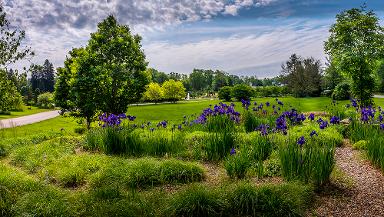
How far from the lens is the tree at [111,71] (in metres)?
16.0

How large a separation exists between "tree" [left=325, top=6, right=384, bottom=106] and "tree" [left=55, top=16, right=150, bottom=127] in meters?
11.7

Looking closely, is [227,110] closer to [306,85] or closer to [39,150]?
[39,150]

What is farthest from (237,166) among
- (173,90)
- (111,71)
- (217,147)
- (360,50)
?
(173,90)

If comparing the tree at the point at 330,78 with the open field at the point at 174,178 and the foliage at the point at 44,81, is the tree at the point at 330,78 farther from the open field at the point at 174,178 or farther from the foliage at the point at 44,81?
the foliage at the point at 44,81

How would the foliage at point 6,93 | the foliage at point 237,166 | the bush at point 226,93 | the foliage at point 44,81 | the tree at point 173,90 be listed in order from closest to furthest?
the foliage at point 237,166 → the foliage at point 6,93 → the bush at point 226,93 → the tree at point 173,90 → the foliage at point 44,81

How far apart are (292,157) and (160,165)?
101 inches

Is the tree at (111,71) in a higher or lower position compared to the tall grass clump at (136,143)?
higher

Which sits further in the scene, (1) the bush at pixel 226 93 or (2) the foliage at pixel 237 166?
(1) the bush at pixel 226 93

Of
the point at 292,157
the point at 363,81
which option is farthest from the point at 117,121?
the point at 363,81

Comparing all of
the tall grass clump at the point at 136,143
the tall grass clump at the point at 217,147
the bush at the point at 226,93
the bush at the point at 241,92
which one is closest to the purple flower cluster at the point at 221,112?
the tall grass clump at the point at 136,143

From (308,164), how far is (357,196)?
35.7 inches

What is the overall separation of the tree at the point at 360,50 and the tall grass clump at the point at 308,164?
1517cm

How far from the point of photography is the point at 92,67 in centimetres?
1583

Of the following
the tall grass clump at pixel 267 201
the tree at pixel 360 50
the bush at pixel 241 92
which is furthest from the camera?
the bush at pixel 241 92
